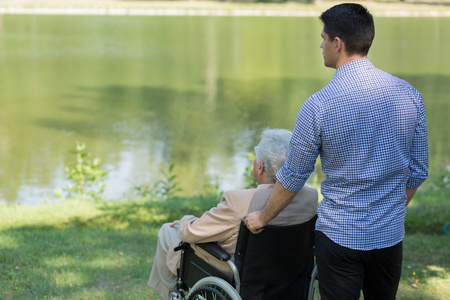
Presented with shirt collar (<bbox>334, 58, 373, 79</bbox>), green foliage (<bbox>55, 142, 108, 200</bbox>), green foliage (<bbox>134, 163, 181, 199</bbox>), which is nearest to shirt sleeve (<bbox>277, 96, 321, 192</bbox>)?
shirt collar (<bbox>334, 58, 373, 79</bbox>)

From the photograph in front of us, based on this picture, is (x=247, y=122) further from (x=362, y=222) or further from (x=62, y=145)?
(x=362, y=222)

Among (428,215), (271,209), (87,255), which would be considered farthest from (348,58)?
(428,215)

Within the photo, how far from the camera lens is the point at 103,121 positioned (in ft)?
39.1

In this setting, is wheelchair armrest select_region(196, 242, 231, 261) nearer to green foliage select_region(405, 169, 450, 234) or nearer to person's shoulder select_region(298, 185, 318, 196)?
person's shoulder select_region(298, 185, 318, 196)

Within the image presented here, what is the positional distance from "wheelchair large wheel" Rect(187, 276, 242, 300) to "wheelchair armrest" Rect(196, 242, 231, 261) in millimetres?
82

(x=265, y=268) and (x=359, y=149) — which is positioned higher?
(x=359, y=149)

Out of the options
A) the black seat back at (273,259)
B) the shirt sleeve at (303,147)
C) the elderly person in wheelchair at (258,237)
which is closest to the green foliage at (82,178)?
the elderly person in wheelchair at (258,237)

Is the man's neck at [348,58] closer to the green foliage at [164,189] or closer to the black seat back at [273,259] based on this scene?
the black seat back at [273,259]

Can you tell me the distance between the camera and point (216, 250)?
242cm

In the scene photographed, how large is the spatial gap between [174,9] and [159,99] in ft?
148

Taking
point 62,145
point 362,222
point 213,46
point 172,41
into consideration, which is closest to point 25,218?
point 362,222

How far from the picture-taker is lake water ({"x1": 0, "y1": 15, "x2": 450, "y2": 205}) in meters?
8.84

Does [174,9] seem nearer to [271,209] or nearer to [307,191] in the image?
[307,191]

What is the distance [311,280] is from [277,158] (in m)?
0.52
